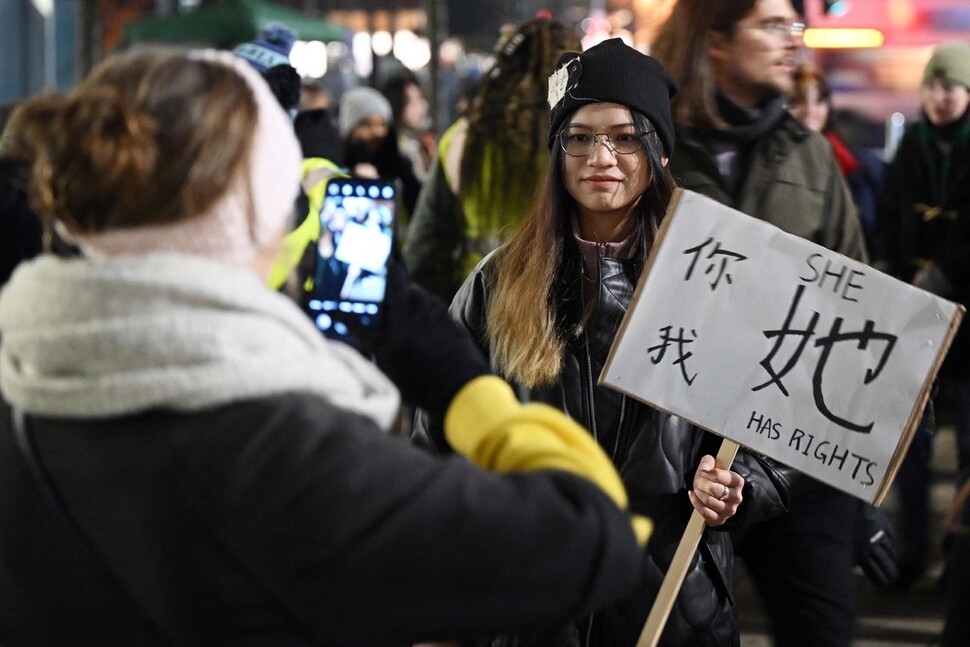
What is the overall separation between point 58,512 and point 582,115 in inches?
71.4

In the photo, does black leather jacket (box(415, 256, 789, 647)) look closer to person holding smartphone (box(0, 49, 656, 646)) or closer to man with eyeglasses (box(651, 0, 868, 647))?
man with eyeglasses (box(651, 0, 868, 647))

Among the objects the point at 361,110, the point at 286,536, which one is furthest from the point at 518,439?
the point at 361,110

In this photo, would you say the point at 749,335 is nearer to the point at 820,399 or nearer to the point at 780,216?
the point at 820,399

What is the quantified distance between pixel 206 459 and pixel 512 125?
351 cm

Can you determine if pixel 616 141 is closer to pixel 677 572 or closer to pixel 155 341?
pixel 677 572

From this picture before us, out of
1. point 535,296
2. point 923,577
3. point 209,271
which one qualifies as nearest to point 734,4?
point 535,296

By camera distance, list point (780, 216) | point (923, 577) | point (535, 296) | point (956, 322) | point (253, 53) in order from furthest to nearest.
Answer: point (923, 577), point (253, 53), point (780, 216), point (535, 296), point (956, 322)

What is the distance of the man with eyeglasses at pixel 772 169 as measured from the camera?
3584 mm

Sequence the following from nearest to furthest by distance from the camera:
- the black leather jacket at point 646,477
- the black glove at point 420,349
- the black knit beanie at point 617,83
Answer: the black glove at point 420,349 → the black leather jacket at point 646,477 → the black knit beanie at point 617,83

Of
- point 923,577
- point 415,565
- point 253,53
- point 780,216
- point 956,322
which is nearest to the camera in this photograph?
point 415,565

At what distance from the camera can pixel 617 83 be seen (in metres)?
3.05

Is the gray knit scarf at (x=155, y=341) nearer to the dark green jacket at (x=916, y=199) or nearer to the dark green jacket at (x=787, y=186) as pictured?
the dark green jacket at (x=787, y=186)

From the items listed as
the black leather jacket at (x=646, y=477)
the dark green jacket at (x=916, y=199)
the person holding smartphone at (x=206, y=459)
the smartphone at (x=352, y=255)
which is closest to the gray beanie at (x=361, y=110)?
the dark green jacket at (x=916, y=199)

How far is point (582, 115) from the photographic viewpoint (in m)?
3.10
